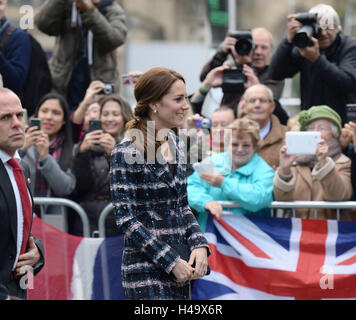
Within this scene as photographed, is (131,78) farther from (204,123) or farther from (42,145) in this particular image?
(42,145)

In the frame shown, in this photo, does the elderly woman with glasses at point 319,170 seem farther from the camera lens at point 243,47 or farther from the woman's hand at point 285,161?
the camera lens at point 243,47

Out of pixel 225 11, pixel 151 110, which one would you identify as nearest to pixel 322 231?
pixel 151 110

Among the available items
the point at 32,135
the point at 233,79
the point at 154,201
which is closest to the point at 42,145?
the point at 32,135

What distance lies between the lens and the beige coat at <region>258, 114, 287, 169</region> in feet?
20.8

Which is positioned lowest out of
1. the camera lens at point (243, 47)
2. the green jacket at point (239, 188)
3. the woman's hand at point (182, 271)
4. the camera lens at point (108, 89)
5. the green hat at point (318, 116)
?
the woman's hand at point (182, 271)

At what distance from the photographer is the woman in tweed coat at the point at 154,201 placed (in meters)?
3.94

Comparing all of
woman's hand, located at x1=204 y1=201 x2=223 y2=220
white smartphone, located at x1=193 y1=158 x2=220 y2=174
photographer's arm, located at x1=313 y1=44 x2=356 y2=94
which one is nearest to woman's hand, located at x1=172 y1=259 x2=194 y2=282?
woman's hand, located at x1=204 y1=201 x2=223 y2=220

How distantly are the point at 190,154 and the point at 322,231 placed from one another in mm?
1255

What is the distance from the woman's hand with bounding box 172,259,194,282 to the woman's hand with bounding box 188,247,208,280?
4 centimetres

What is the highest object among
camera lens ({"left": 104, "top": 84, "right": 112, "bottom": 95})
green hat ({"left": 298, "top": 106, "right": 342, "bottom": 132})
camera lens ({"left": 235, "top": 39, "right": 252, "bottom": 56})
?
camera lens ({"left": 235, "top": 39, "right": 252, "bottom": 56})

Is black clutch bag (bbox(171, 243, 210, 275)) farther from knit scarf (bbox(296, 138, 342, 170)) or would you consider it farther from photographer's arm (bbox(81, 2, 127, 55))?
photographer's arm (bbox(81, 2, 127, 55))

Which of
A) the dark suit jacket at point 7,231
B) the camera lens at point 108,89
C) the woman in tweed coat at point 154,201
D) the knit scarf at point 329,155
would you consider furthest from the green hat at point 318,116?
the dark suit jacket at point 7,231

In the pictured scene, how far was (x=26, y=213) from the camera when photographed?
404 cm
